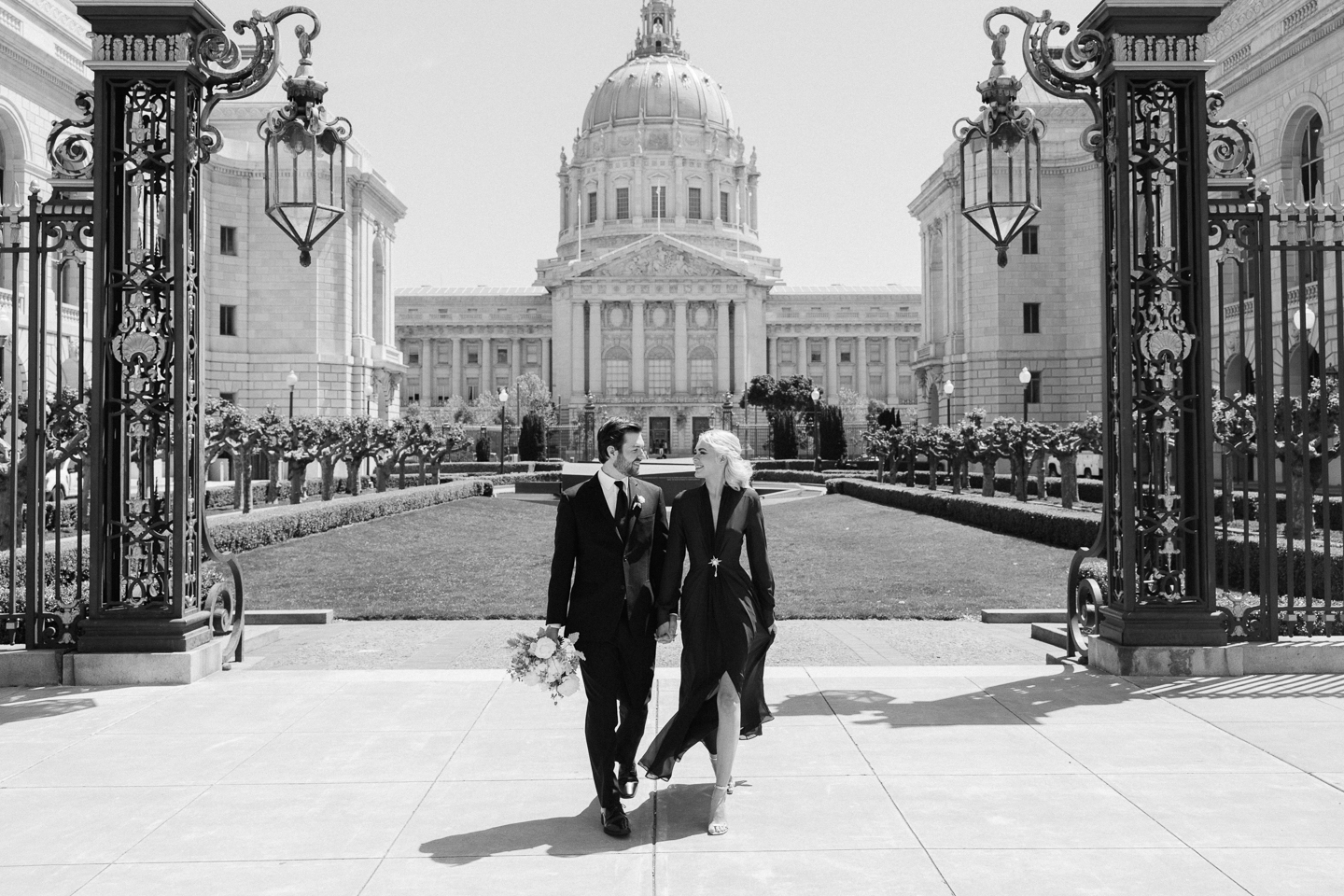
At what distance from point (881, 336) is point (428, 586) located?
92322 mm

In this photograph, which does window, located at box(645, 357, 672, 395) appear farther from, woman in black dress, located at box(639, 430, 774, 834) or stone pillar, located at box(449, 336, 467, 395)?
woman in black dress, located at box(639, 430, 774, 834)

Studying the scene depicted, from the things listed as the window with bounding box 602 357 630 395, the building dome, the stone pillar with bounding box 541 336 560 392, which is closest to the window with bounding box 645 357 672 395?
the window with bounding box 602 357 630 395

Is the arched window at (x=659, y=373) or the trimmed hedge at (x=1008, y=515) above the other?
the arched window at (x=659, y=373)

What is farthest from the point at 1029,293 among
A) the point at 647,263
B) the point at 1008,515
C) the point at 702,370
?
the point at 647,263

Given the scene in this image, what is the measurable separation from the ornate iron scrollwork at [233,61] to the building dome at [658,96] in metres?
105

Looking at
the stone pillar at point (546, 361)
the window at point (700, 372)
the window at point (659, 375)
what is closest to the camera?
the window at point (659, 375)

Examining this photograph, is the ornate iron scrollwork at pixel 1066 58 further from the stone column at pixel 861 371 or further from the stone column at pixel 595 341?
the stone column at pixel 861 371

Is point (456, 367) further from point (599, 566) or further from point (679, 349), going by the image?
point (599, 566)

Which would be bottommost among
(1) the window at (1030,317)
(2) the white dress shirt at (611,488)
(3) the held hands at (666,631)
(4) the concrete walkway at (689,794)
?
(4) the concrete walkway at (689,794)

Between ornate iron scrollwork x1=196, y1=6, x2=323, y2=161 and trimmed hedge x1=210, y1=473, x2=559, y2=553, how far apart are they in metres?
8.69

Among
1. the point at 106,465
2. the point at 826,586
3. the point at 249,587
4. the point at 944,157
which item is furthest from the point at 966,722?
the point at 944,157

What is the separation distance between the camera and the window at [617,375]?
97.9 metres

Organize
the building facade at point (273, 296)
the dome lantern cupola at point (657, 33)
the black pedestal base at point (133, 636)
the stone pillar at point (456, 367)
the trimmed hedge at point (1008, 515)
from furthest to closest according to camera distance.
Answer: the dome lantern cupola at point (657, 33) → the stone pillar at point (456, 367) → the building facade at point (273, 296) → the trimmed hedge at point (1008, 515) → the black pedestal base at point (133, 636)

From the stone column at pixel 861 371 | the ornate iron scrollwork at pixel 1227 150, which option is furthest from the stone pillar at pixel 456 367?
the ornate iron scrollwork at pixel 1227 150
